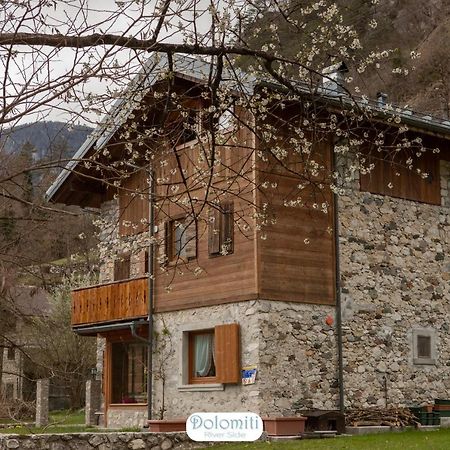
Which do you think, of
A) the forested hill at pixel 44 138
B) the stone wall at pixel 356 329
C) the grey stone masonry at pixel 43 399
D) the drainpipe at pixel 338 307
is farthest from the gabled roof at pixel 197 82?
the grey stone masonry at pixel 43 399

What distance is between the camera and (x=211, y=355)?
1720 cm

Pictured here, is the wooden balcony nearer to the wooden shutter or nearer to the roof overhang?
the roof overhang

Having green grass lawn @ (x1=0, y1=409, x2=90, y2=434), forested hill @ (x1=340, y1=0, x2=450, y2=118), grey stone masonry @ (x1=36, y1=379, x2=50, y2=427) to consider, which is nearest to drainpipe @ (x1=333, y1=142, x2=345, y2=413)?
green grass lawn @ (x1=0, y1=409, x2=90, y2=434)

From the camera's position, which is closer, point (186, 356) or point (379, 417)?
point (379, 417)

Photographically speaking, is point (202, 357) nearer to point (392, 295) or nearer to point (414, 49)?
point (392, 295)

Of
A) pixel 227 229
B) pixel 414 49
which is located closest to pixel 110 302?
Answer: pixel 227 229

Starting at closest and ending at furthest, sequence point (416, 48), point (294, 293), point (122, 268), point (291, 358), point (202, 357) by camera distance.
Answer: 1. point (291, 358)
2. point (294, 293)
3. point (202, 357)
4. point (122, 268)
5. point (416, 48)

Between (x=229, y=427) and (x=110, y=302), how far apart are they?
12.8 metres

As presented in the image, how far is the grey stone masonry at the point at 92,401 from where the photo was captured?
→ 76.2 feet

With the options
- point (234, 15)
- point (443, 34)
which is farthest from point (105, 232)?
point (443, 34)

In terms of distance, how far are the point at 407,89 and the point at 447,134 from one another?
29787 millimetres

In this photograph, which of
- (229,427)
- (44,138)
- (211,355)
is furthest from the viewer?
(211,355)

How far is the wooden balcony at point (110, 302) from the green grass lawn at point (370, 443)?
198 inches

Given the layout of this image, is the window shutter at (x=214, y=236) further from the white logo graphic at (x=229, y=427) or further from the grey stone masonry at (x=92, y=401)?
the white logo graphic at (x=229, y=427)
